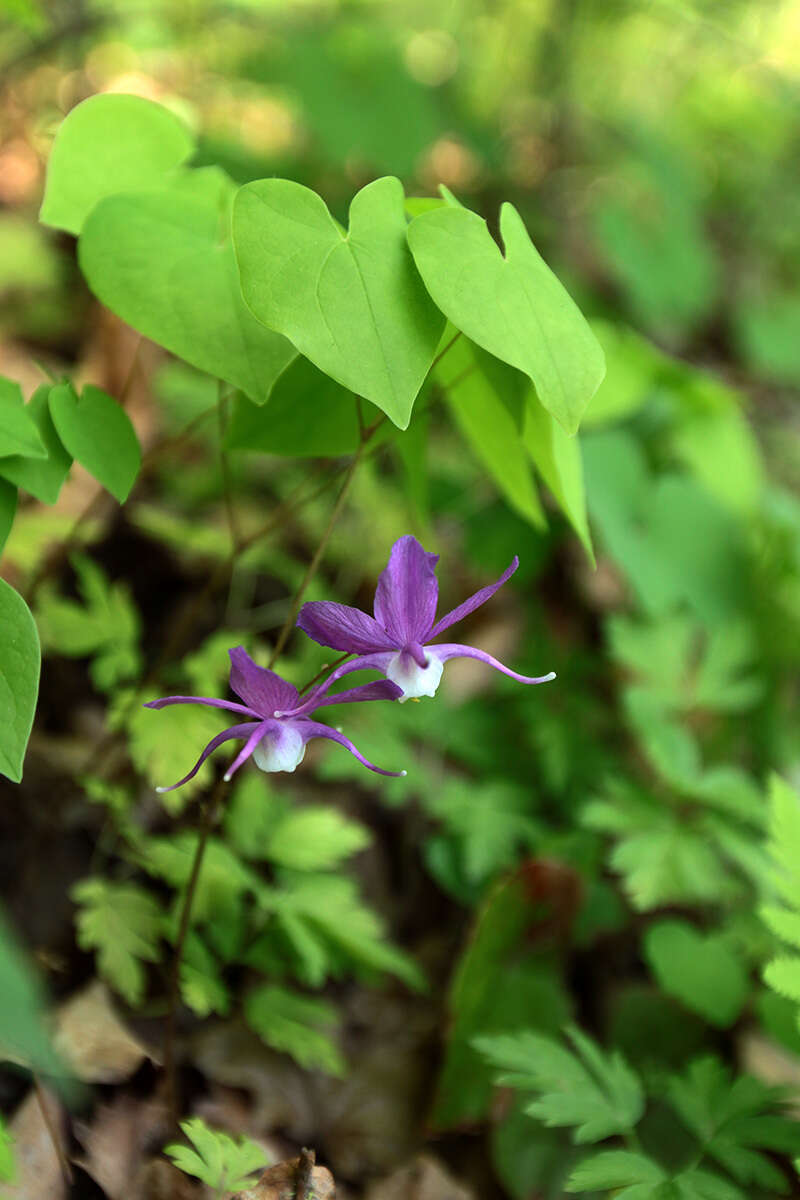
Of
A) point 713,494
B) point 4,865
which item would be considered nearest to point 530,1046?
point 4,865

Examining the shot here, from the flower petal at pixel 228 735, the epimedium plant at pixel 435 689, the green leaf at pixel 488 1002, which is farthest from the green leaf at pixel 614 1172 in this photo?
the flower petal at pixel 228 735

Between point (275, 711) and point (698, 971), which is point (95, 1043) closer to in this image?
point (275, 711)

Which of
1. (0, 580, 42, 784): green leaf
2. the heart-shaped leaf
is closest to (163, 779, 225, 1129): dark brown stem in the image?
(0, 580, 42, 784): green leaf

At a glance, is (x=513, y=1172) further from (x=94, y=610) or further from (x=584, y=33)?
(x=584, y=33)

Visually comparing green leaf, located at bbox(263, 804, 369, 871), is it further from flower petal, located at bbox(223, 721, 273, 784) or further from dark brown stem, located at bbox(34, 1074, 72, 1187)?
flower petal, located at bbox(223, 721, 273, 784)

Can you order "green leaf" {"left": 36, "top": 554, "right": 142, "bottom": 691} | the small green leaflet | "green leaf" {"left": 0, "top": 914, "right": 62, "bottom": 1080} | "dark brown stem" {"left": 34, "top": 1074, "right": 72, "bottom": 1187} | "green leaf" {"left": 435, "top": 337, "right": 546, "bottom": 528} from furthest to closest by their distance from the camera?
1. "green leaf" {"left": 36, "top": 554, "right": 142, "bottom": 691}
2. "green leaf" {"left": 435, "top": 337, "right": 546, "bottom": 528}
3. "dark brown stem" {"left": 34, "top": 1074, "right": 72, "bottom": 1187}
4. the small green leaflet
5. "green leaf" {"left": 0, "top": 914, "right": 62, "bottom": 1080}

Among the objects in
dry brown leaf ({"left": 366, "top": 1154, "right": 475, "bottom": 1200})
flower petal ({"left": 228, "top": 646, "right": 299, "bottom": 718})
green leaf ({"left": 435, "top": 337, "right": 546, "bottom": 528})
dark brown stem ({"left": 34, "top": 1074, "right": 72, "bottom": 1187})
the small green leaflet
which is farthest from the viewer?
dry brown leaf ({"left": 366, "top": 1154, "right": 475, "bottom": 1200})

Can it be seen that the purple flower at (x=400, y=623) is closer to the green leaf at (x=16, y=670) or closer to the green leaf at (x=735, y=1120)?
the green leaf at (x=16, y=670)
